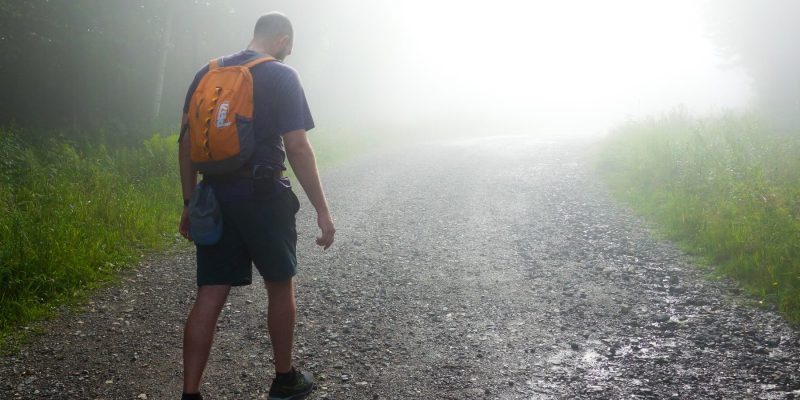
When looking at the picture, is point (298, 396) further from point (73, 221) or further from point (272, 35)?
point (73, 221)

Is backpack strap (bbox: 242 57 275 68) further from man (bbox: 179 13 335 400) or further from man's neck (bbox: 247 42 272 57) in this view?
man's neck (bbox: 247 42 272 57)

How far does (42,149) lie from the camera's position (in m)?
12.2

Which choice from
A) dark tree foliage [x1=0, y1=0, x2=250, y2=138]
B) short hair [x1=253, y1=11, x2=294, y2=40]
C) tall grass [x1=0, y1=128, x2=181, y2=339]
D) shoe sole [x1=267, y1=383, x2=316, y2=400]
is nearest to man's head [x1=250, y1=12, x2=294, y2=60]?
short hair [x1=253, y1=11, x2=294, y2=40]

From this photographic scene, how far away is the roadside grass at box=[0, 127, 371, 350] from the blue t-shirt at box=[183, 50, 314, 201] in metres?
2.43

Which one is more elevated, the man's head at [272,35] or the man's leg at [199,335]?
the man's head at [272,35]

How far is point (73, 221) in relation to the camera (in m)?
6.61

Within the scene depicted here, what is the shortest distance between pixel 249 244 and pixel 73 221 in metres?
4.56

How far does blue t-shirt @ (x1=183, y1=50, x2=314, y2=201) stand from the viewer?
300 centimetres

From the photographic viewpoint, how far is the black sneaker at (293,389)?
3.33 meters

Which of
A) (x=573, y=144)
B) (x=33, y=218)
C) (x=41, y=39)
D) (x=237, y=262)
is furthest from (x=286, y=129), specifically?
(x=41, y=39)

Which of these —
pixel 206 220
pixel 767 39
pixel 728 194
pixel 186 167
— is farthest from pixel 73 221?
pixel 767 39

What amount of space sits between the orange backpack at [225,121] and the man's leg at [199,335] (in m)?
0.64

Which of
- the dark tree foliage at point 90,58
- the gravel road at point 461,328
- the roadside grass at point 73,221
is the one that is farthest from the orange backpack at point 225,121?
the dark tree foliage at point 90,58

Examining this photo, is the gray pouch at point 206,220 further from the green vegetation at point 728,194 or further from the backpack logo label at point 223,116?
the green vegetation at point 728,194
